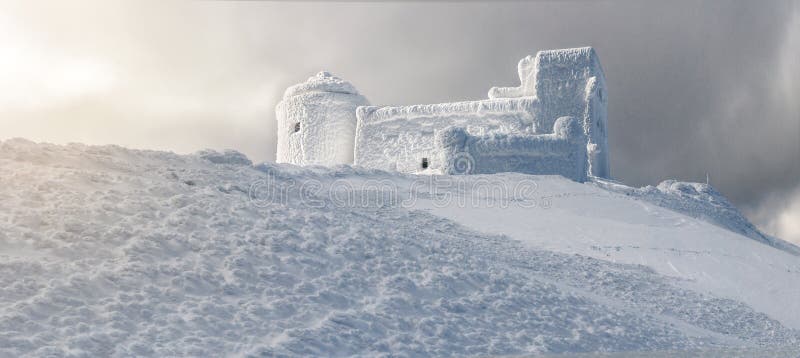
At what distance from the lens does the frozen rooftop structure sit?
1394 cm

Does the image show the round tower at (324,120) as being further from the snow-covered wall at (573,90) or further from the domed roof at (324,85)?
the snow-covered wall at (573,90)

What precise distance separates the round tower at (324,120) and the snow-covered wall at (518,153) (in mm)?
5787

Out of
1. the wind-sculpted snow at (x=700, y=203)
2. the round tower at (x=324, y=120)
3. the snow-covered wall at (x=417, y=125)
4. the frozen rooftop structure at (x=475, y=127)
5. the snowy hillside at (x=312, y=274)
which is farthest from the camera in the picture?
the round tower at (x=324, y=120)

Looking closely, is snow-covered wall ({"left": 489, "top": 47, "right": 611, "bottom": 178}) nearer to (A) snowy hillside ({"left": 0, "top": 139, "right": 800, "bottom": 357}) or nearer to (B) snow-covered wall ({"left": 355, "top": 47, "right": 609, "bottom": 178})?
(B) snow-covered wall ({"left": 355, "top": 47, "right": 609, "bottom": 178})

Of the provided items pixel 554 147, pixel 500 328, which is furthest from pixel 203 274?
pixel 554 147

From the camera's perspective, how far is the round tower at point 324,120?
63.3ft

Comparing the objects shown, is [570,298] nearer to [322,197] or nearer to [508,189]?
[322,197]

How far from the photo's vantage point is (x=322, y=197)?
970 centimetres

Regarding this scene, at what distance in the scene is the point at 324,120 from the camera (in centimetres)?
1930

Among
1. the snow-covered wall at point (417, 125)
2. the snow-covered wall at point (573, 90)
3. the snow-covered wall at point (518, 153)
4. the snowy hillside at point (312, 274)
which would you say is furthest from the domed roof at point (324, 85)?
the snowy hillside at point (312, 274)

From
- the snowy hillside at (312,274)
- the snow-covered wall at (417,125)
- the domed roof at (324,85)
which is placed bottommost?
the snowy hillside at (312,274)

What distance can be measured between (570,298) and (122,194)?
4.83 m

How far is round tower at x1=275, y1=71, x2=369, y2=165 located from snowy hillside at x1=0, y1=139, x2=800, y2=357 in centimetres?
881

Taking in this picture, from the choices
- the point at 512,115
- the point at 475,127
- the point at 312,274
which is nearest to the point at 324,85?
the point at 475,127
